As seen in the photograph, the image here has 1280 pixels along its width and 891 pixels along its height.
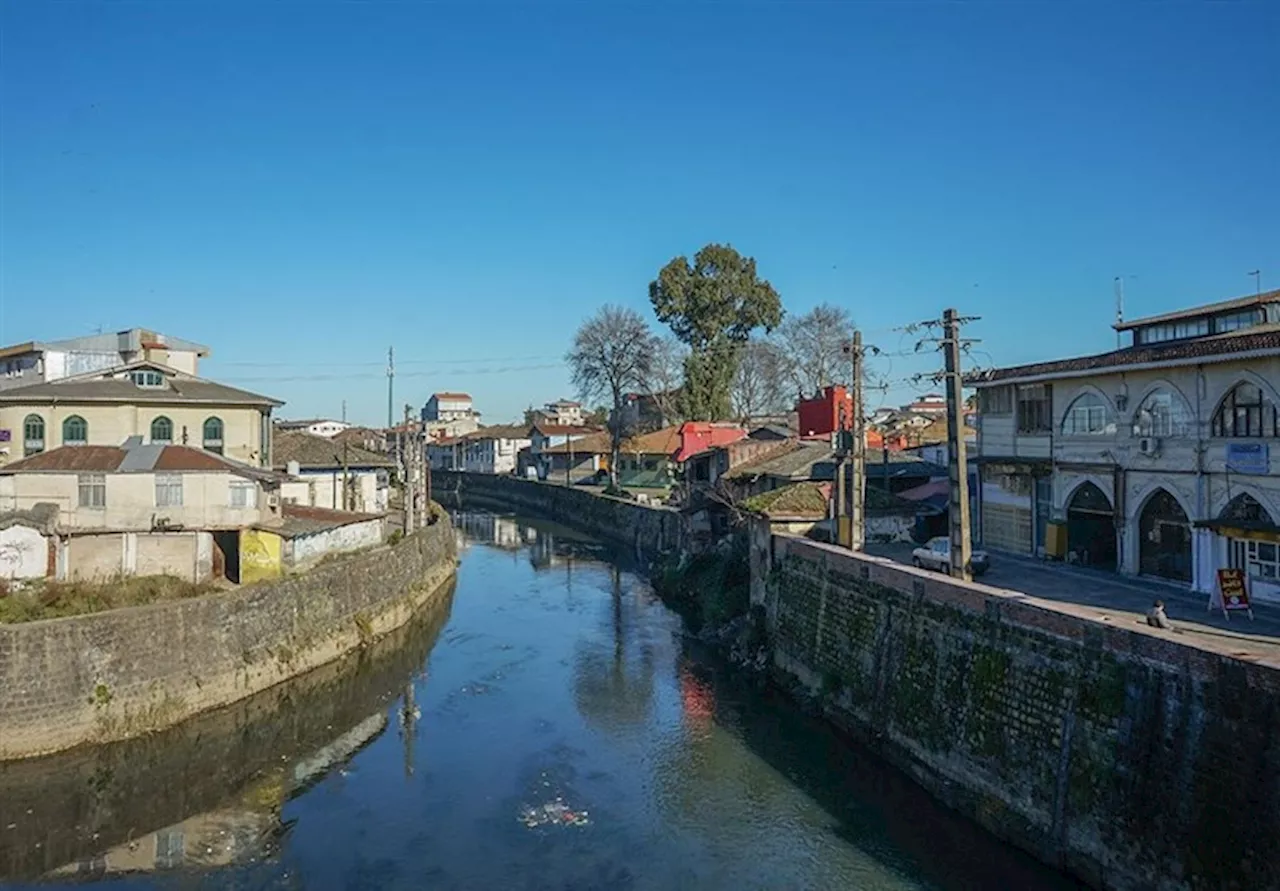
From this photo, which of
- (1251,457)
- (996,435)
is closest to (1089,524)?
(996,435)

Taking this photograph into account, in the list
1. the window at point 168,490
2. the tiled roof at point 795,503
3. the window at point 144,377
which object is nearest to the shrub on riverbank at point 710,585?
the tiled roof at point 795,503

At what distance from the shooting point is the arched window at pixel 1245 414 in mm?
18703

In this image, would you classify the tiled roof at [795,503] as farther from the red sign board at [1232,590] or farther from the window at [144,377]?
the window at [144,377]

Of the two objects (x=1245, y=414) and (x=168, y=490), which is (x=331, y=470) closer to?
(x=168, y=490)

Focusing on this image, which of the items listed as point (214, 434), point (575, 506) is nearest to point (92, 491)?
point (214, 434)

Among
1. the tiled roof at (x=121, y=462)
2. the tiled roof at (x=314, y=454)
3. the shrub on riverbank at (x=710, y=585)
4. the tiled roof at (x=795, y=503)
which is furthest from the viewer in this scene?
the tiled roof at (x=314, y=454)

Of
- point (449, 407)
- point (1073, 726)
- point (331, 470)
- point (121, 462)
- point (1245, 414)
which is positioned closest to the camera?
point (1073, 726)

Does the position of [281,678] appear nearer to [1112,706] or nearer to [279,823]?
[279,823]

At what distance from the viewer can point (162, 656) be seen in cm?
2080

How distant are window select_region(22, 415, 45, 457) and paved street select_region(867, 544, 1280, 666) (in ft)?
89.0

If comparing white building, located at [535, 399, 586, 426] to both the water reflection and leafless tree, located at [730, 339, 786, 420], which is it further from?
the water reflection

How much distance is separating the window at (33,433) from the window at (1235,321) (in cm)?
3463

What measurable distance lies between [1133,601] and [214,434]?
29446 mm

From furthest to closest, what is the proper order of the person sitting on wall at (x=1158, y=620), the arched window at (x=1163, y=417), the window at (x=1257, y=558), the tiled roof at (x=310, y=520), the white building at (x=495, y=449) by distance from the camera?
the white building at (x=495, y=449) < the tiled roof at (x=310, y=520) < the arched window at (x=1163, y=417) < the window at (x=1257, y=558) < the person sitting on wall at (x=1158, y=620)
